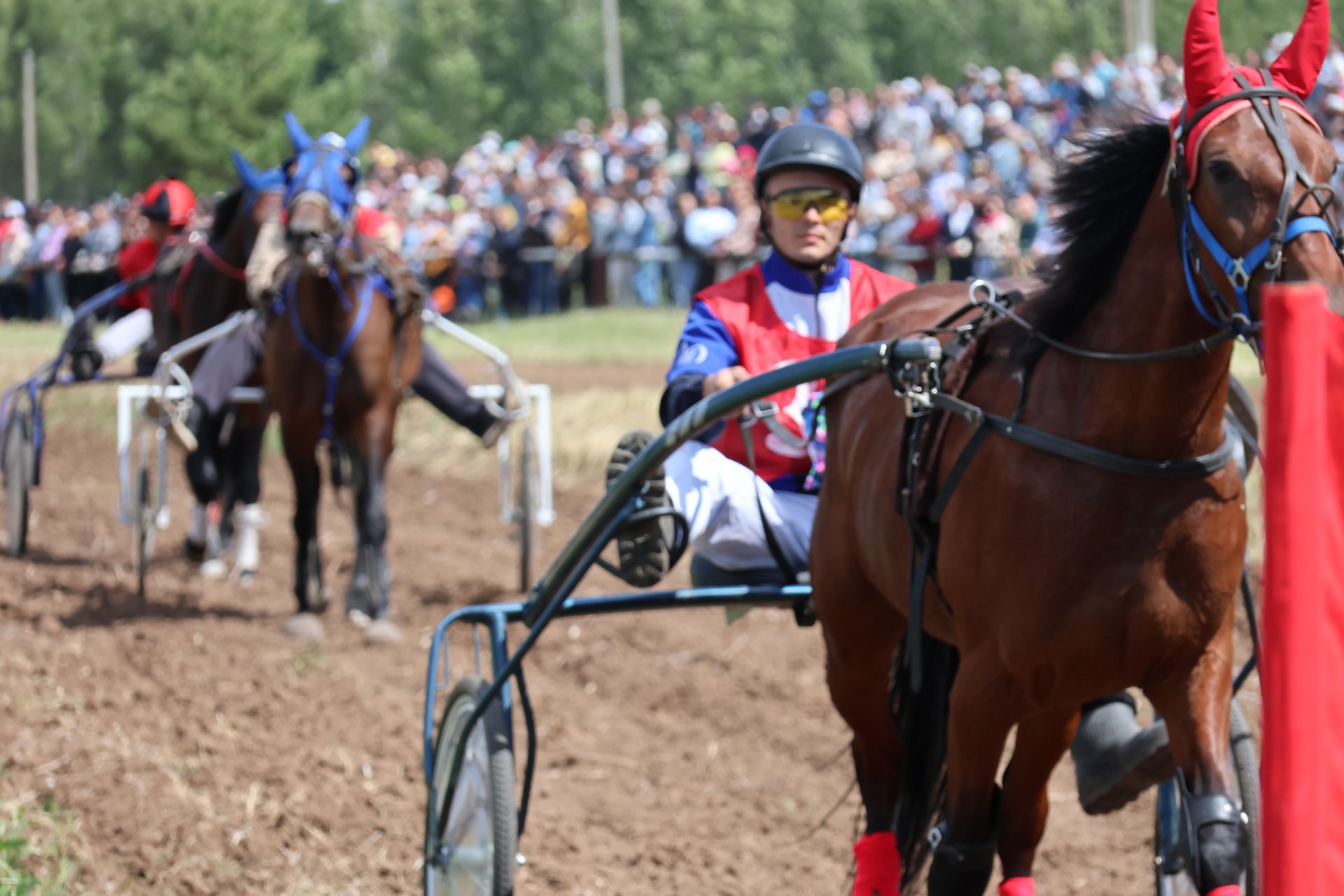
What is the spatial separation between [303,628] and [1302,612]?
6.74m

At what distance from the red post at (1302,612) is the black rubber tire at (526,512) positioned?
24.2ft

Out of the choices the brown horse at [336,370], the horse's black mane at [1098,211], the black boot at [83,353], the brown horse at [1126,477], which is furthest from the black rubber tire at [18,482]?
the horse's black mane at [1098,211]

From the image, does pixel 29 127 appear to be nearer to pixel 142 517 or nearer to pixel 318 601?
pixel 142 517

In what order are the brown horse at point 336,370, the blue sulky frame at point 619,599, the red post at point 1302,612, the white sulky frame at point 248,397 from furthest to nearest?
1. the white sulky frame at point 248,397
2. the brown horse at point 336,370
3. the blue sulky frame at point 619,599
4. the red post at point 1302,612

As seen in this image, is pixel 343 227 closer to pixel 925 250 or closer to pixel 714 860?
pixel 714 860

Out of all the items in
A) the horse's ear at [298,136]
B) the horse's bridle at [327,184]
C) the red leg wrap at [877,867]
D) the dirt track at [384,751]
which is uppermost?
the horse's ear at [298,136]

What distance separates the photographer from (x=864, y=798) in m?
4.12

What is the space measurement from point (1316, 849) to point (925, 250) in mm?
15135

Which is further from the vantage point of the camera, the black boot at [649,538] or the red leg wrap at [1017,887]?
the black boot at [649,538]

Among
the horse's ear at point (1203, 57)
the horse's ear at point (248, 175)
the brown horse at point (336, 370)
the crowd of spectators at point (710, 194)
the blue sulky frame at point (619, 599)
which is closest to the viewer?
the horse's ear at point (1203, 57)

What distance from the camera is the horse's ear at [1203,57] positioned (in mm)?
2773

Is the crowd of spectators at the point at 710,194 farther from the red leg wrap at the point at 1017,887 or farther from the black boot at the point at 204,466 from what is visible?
the red leg wrap at the point at 1017,887

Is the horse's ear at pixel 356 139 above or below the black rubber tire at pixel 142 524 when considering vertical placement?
above

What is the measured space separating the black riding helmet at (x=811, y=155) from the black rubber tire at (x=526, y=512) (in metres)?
4.53
